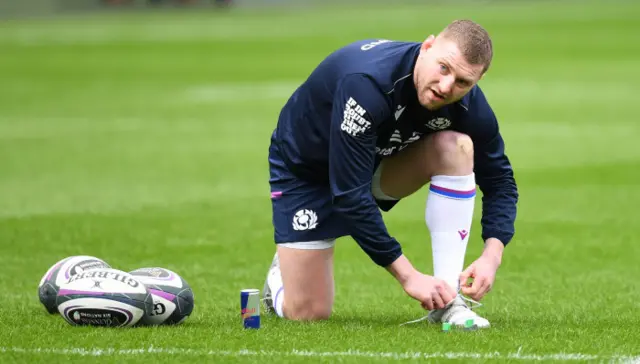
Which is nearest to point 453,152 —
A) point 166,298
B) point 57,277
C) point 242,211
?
point 166,298

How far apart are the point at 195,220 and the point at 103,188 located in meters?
2.48

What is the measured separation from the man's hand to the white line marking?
0.57 m

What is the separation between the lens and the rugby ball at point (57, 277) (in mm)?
6930

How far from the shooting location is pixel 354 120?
6055 millimetres

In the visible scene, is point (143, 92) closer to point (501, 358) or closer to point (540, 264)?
point (540, 264)

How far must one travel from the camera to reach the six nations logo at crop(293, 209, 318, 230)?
23.4 ft

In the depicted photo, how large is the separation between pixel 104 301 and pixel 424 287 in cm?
160

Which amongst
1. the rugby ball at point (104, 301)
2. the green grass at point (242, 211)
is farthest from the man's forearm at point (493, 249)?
the rugby ball at point (104, 301)

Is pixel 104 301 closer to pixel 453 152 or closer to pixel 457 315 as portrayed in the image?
pixel 457 315

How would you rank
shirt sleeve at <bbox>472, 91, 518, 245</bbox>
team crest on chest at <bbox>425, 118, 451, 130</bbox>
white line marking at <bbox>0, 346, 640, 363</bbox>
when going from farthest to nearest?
shirt sleeve at <bbox>472, 91, 518, 245</bbox>, team crest on chest at <bbox>425, 118, 451, 130</bbox>, white line marking at <bbox>0, 346, 640, 363</bbox>

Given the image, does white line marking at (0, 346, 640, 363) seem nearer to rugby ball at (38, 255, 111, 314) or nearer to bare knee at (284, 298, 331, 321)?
rugby ball at (38, 255, 111, 314)

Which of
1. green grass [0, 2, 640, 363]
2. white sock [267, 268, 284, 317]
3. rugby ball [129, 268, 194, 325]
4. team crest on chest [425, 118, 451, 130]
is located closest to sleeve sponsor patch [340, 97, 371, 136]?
team crest on chest [425, 118, 451, 130]

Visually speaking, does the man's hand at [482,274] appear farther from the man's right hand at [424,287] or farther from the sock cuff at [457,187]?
the sock cuff at [457,187]

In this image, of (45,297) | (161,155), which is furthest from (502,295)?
(161,155)
